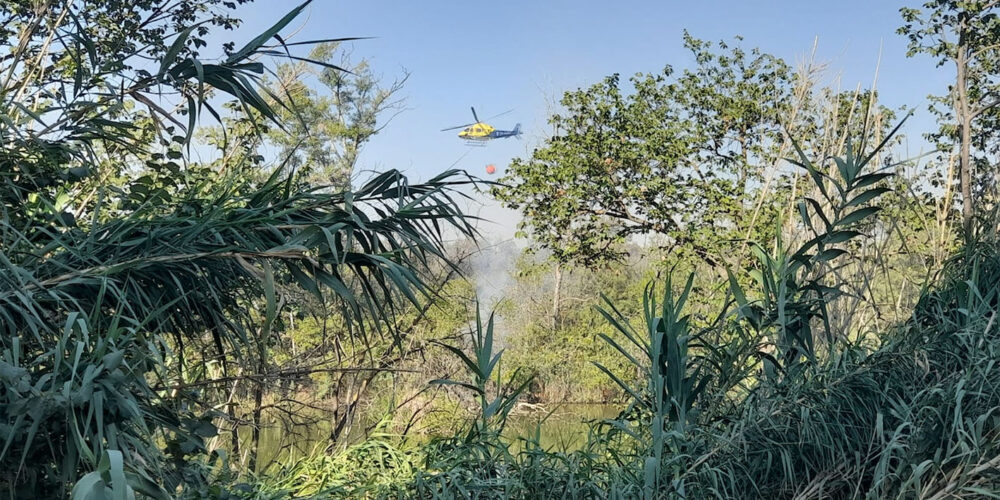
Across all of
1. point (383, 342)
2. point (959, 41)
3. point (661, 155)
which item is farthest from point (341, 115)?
point (383, 342)

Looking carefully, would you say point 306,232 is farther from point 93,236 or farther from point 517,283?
point 517,283

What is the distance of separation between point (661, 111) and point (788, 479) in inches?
289

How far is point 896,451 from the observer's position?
2012mm

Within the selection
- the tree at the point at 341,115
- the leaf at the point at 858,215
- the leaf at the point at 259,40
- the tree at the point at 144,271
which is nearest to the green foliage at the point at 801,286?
the leaf at the point at 858,215

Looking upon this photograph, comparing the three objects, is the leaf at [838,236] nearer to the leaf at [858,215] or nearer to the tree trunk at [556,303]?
the leaf at [858,215]

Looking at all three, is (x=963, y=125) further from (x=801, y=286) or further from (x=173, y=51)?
(x=173, y=51)

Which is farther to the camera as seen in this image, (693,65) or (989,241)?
(693,65)

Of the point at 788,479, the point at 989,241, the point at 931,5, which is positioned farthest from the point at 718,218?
the point at 788,479

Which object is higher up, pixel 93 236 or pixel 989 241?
pixel 93 236

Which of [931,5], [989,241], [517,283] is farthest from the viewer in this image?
[517,283]

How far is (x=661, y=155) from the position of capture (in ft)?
28.8

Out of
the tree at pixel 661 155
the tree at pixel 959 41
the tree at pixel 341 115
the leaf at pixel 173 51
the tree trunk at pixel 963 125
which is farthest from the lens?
the tree at pixel 341 115

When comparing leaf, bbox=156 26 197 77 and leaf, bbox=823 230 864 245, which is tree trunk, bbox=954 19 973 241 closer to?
leaf, bbox=823 230 864 245

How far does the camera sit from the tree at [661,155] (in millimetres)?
8727
